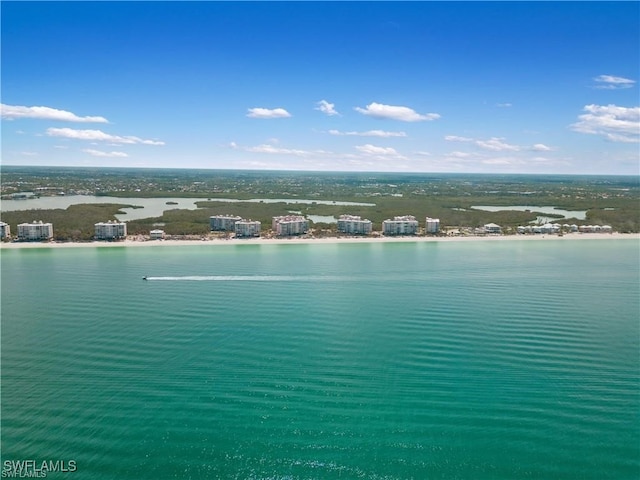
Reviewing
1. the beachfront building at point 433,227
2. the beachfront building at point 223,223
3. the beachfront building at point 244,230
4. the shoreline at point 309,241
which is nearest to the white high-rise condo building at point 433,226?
the beachfront building at point 433,227

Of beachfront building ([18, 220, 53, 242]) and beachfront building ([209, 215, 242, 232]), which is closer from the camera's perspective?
beachfront building ([18, 220, 53, 242])

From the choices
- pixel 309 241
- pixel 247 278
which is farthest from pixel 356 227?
pixel 247 278

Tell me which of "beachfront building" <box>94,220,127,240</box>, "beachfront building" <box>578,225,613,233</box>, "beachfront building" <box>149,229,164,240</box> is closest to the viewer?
"beachfront building" <box>94,220,127,240</box>

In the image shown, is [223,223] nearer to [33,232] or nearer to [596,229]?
[33,232]

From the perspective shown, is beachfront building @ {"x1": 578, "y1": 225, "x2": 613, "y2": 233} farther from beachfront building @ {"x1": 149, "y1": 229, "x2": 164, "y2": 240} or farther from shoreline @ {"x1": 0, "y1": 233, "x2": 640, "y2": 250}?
beachfront building @ {"x1": 149, "y1": 229, "x2": 164, "y2": 240}

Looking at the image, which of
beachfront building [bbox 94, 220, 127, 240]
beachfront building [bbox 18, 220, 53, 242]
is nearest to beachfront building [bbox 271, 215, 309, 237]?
beachfront building [bbox 94, 220, 127, 240]

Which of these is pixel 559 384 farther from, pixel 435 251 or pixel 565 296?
pixel 435 251

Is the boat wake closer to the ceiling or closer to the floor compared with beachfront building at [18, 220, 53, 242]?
closer to the floor

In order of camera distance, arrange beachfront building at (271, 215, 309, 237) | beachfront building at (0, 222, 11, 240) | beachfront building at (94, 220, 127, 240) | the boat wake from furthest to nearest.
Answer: beachfront building at (271, 215, 309, 237), beachfront building at (94, 220, 127, 240), beachfront building at (0, 222, 11, 240), the boat wake
